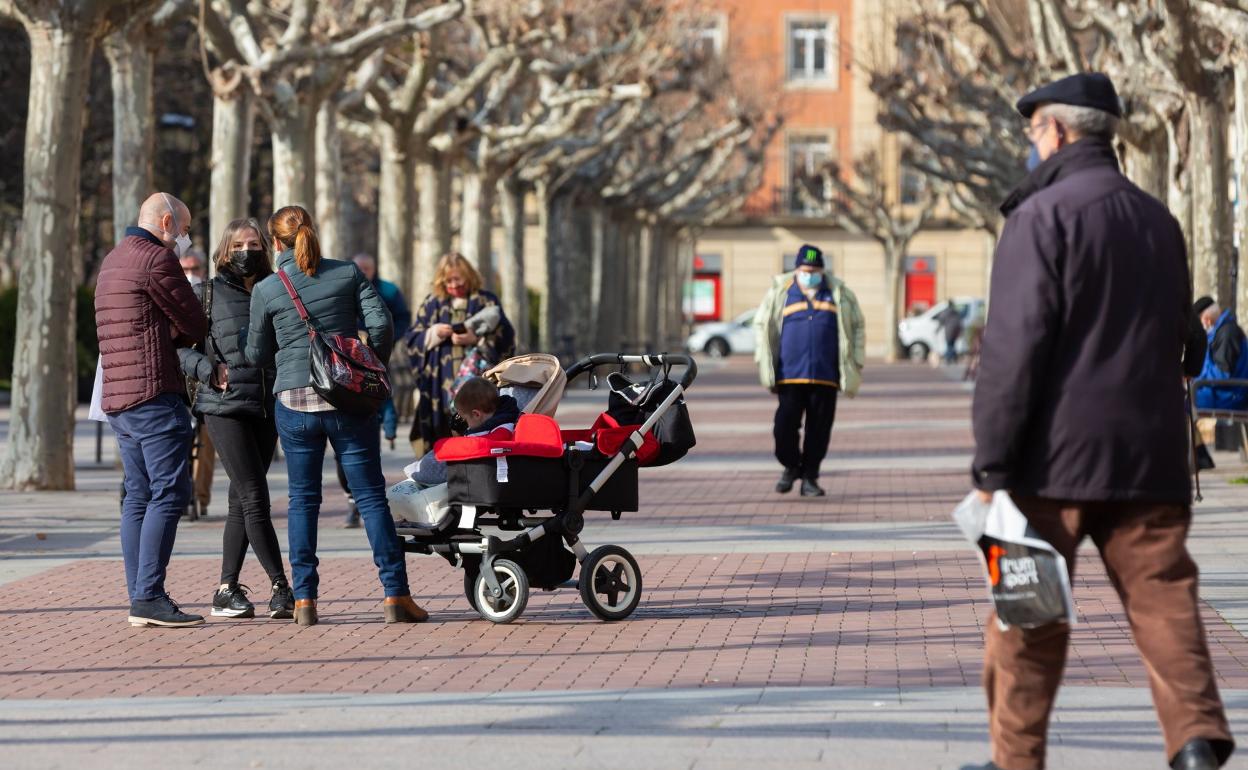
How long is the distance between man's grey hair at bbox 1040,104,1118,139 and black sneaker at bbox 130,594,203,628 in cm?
481

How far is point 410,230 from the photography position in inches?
1089

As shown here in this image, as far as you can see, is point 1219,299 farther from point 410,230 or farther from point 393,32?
point 410,230

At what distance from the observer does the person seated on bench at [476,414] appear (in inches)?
367

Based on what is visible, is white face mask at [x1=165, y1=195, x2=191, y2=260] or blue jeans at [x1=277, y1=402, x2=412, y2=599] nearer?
blue jeans at [x1=277, y1=402, x2=412, y2=599]

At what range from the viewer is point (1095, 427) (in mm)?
5402

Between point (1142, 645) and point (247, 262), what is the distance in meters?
5.10

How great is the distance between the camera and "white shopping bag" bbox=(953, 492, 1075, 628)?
532cm

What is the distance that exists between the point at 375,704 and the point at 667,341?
5651cm

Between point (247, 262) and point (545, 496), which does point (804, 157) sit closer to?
point (247, 262)

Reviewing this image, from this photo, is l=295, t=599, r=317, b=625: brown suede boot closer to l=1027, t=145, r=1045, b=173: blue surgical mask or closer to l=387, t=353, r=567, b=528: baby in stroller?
l=387, t=353, r=567, b=528: baby in stroller

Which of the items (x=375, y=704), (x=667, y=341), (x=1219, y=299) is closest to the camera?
(x=375, y=704)

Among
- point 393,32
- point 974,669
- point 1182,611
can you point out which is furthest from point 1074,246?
point 393,32

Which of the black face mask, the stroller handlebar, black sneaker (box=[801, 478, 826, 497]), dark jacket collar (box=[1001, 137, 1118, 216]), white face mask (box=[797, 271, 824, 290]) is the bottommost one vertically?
black sneaker (box=[801, 478, 826, 497])

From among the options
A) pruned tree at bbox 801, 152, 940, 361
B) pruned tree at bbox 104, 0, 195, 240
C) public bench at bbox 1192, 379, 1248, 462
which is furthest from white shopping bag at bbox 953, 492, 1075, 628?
pruned tree at bbox 801, 152, 940, 361
